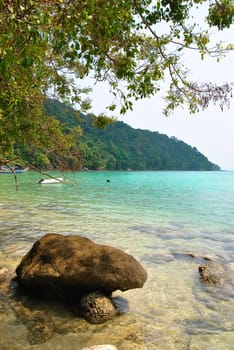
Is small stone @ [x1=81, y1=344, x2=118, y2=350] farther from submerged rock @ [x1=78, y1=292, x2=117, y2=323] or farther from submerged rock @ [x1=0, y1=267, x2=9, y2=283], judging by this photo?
submerged rock @ [x1=0, y1=267, x2=9, y2=283]

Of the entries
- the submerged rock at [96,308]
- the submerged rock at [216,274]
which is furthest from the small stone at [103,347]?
the submerged rock at [216,274]

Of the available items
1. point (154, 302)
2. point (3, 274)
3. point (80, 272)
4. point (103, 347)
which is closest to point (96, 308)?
point (80, 272)

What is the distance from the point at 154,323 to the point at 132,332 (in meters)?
0.59

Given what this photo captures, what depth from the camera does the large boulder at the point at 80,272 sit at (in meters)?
5.84

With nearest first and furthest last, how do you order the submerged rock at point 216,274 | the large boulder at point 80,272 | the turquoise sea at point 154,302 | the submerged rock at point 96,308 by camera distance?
1. the turquoise sea at point 154,302
2. the submerged rock at point 96,308
3. the large boulder at point 80,272
4. the submerged rock at point 216,274

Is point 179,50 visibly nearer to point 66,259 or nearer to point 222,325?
point 66,259

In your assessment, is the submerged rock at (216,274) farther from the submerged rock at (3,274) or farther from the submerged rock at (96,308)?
the submerged rock at (3,274)

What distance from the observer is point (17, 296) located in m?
6.28

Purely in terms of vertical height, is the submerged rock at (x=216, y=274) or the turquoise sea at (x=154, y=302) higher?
the submerged rock at (x=216, y=274)

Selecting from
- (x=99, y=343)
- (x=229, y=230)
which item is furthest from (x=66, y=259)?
(x=229, y=230)

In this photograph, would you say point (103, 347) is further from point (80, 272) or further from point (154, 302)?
point (154, 302)

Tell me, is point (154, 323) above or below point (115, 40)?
below

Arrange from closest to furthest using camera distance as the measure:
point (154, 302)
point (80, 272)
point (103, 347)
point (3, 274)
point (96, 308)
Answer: point (103, 347), point (96, 308), point (80, 272), point (154, 302), point (3, 274)

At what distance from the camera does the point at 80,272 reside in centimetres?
584
